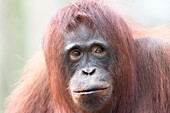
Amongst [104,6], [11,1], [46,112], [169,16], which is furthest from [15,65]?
[104,6]

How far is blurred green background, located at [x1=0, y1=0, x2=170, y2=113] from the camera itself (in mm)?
9664

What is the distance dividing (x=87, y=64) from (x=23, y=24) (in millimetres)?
5748

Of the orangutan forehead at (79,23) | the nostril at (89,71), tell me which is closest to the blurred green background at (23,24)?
the orangutan forehead at (79,23)

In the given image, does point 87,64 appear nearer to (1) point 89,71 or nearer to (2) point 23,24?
(1) point 89,71

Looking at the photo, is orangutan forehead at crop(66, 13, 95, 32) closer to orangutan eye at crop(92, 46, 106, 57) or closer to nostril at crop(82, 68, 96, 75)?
orangutan eye at crop(92, 46, 106, 57)

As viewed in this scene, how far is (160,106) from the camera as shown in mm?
5148

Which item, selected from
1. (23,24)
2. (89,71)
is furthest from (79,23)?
(23,24)

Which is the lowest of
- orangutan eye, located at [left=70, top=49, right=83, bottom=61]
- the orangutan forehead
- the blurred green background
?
orangutan eye, located at [left=70, top=49, right=83, bottom=61]

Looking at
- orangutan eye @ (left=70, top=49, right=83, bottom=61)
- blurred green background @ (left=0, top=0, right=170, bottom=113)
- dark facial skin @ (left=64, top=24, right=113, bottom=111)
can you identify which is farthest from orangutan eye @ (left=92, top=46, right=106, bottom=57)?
blurred green background @ (left=0, top=0, right=170, bottom=113)

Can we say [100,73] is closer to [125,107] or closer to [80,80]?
[80,80]

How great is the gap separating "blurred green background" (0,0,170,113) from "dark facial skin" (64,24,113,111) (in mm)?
4350

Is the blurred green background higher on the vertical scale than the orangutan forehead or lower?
higher

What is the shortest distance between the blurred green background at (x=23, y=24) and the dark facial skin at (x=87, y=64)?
14.3 feet

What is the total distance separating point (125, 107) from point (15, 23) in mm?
5739
